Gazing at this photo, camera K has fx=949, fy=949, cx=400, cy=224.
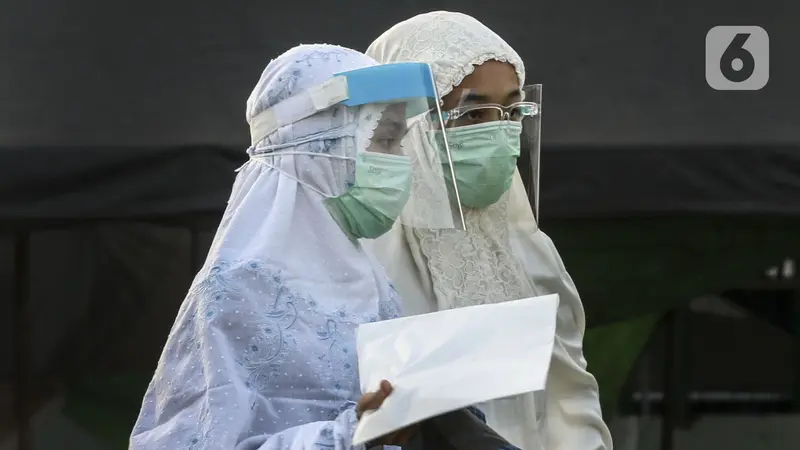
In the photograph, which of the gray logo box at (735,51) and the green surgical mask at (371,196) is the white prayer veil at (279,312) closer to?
the green surgical mask at (371,196)

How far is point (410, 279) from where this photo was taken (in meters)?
2.24

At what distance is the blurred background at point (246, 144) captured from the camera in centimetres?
369

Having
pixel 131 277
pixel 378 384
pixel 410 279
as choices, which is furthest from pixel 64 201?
pixel 378 384

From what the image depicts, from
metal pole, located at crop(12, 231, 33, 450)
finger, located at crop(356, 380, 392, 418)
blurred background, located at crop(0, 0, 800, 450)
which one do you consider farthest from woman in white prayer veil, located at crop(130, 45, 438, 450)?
metal pole, located at crop(12, 231, 33, 450)

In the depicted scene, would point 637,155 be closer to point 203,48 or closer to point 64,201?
point 203,48

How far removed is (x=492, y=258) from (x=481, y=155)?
0.26 metres

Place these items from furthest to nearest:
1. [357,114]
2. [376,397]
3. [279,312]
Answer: [357,114], [279,312], [376,397]

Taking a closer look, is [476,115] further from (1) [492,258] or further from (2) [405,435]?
(2) [405,435]

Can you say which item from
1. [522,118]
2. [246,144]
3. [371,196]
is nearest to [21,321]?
[246,144]

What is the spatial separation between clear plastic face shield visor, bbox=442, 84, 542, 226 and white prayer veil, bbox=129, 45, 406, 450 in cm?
53

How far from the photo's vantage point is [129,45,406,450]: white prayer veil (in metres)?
1.43

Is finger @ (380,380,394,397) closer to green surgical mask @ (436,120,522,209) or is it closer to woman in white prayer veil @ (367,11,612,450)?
woman in white prayer veil @ (367,11,612,450)

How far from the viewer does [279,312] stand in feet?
5.00

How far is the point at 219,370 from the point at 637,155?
266 cm
